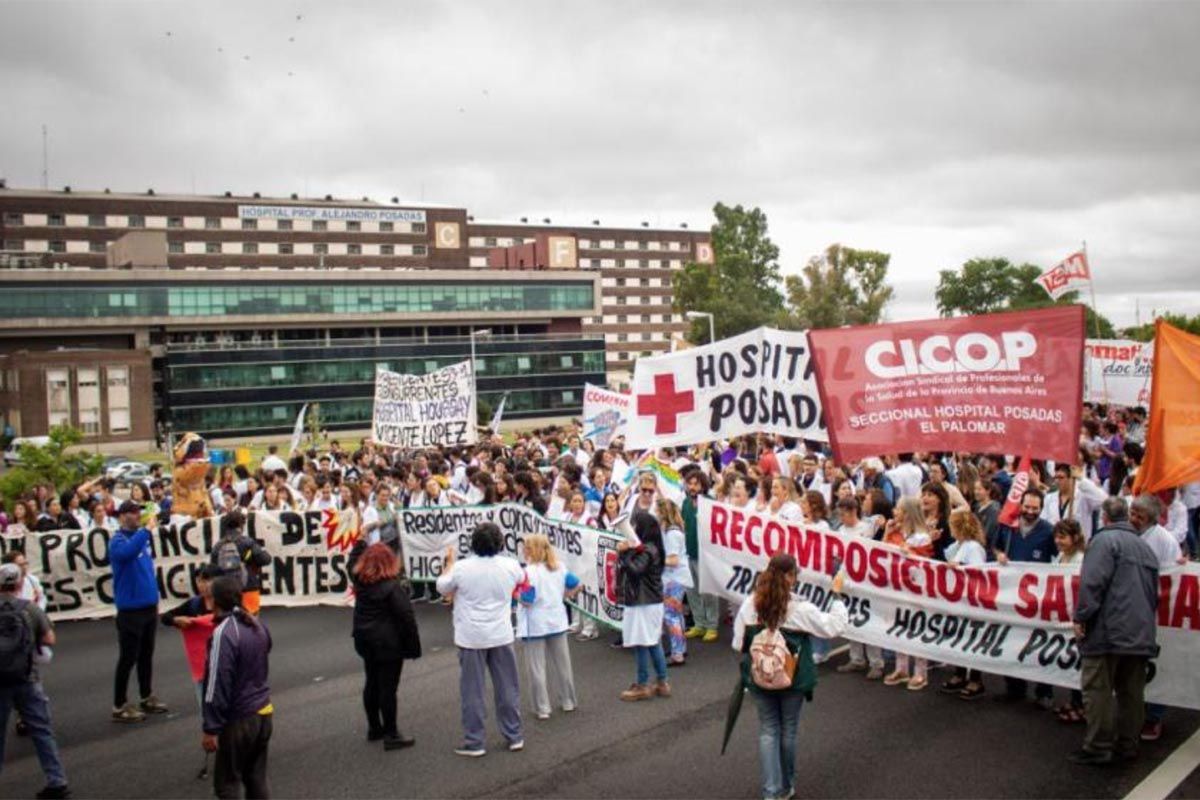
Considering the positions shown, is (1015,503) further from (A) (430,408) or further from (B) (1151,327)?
(B) (1151,327)

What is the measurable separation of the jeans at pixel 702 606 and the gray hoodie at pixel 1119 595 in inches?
192

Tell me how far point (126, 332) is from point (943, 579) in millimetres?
88221

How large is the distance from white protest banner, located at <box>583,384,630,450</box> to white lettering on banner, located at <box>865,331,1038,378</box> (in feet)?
43.5

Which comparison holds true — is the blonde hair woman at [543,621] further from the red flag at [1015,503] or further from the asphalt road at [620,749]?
the red flag at [1015,503]

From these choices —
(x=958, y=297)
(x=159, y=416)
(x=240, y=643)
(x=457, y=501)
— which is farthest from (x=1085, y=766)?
(x=958, y=297)

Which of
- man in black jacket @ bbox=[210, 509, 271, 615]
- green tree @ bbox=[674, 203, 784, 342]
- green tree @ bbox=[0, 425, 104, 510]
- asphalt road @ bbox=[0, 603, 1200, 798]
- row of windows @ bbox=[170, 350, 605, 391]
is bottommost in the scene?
asphalt road @ bbox=[0, 603, 1200, 798]

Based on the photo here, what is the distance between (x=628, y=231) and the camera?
416ft

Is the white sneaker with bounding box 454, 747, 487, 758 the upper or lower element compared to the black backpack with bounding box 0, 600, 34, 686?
lower

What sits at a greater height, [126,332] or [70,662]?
[126,332]

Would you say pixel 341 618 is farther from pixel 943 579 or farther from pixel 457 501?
pixel 943 579

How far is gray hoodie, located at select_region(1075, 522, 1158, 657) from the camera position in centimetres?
720

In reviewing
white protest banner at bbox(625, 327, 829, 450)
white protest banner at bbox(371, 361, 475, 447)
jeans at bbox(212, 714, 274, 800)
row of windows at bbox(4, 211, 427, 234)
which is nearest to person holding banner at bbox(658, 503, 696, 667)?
white protest banner at bbox(625, 327, 829, 450)

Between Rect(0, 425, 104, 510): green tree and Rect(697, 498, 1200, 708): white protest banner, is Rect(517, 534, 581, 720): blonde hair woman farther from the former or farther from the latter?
Rect(0, 425, 104, 510): green tree

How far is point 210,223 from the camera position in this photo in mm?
103062
